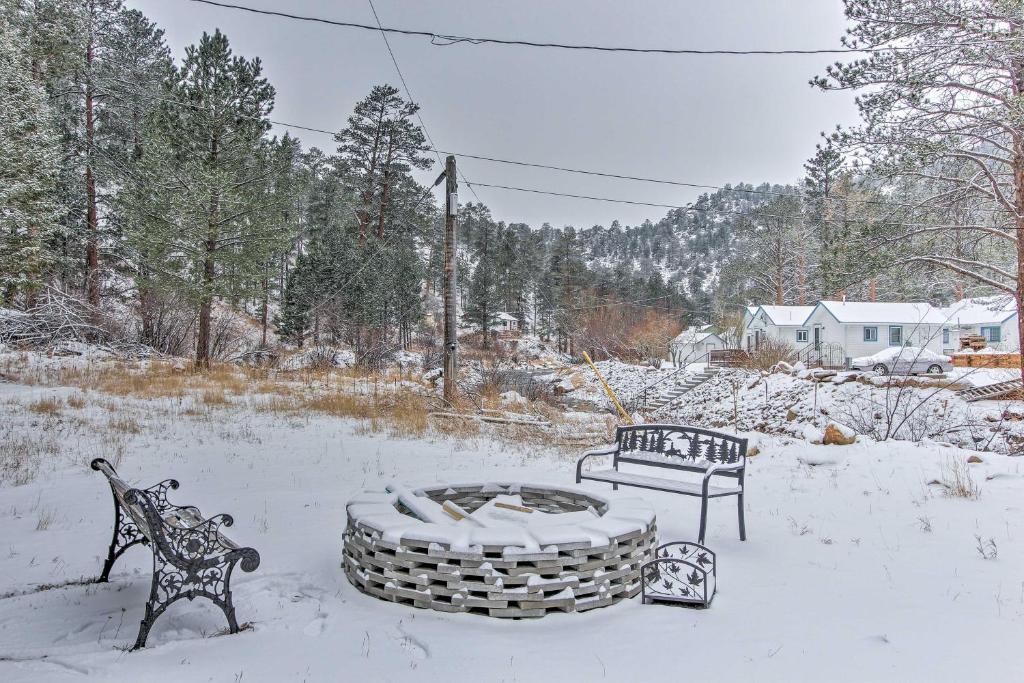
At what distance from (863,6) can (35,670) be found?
1269 centimetres

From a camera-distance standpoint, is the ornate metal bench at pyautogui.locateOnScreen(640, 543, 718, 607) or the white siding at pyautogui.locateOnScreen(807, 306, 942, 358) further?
the white siding at pyautogui.locateOnScreen(807, 306, 942, 358)

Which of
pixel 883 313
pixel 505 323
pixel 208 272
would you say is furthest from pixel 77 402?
pixel 505 323

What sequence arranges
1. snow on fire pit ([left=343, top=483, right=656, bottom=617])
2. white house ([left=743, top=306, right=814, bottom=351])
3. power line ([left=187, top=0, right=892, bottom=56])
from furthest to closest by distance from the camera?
1. white house ([left=743, top=306, right=814, bottom=351])
2. power line ([left=187, top=0, right=892, bottom=56])
3. snow on fire pit ([left=343, top=483, right=656, bottom=617])

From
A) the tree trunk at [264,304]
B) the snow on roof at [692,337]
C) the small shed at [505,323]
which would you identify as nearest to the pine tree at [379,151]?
the tree trunk at [264,304]

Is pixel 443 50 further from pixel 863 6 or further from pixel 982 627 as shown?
pixel 982 627

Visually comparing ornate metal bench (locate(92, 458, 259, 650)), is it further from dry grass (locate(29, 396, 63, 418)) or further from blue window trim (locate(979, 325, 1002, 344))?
blue window trim (locate(979, 325, 1002, 344))

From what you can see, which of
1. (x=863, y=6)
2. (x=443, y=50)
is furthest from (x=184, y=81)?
(x=863, y=6)

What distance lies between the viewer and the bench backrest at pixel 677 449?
15.5 feet

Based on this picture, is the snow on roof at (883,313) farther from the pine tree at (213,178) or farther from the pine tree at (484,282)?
the pine tree at (213,178)

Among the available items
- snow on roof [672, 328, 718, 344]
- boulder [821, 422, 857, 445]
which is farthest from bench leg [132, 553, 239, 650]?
snow on roof [672, 328, 718, 344]

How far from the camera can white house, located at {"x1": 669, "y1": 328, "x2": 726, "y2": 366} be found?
31109mm

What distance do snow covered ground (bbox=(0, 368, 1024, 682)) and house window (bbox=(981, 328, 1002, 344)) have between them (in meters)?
27.7

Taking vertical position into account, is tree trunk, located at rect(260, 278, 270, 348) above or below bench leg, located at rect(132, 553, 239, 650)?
above

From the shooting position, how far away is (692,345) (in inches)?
1352
